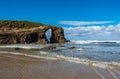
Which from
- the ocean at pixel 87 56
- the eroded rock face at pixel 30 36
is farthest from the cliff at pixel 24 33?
the ocean at pixel 87 56

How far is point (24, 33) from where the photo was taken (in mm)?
83812

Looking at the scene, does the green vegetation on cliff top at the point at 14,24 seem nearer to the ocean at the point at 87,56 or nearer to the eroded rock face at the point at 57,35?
the eroded rock face at the point at 57,35

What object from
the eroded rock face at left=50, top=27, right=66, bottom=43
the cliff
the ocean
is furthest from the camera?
the eroded rock face at left=50, top=27, right=66, bottom=43

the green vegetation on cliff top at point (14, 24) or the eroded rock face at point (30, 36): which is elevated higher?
the green vegetation on cliff top at point (14, 24)

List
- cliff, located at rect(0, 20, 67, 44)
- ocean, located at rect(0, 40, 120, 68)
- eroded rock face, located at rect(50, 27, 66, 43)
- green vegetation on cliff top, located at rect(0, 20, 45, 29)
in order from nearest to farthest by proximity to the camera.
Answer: ocean, located at rect(0, 40, 120, 68)
cliff, located at rect(0, 20, 67, 44)
green vegetation on cliff top, located at rect(0, 20, 45, 29)
eroded rock face, located at rect(50, 27, 66, 43)

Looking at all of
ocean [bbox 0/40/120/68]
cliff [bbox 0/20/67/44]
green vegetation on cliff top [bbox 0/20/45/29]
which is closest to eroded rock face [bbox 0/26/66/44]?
cliff [bbox 0/20/67/44]

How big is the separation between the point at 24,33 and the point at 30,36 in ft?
8.03

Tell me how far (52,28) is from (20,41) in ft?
45.4

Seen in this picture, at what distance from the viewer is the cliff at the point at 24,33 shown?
80688 millimetres

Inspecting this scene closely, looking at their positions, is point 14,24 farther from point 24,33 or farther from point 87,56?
point 87,56

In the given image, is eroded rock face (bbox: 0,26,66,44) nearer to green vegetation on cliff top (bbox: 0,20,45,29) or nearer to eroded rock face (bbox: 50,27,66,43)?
eroded rock face (bbox: 50,27,66,43)

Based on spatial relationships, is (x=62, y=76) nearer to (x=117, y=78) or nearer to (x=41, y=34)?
(x=117, y=78)

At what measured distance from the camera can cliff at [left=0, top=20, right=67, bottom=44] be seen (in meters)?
80.7

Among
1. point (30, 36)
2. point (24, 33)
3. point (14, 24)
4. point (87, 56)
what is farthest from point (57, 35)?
point (87, 56)
